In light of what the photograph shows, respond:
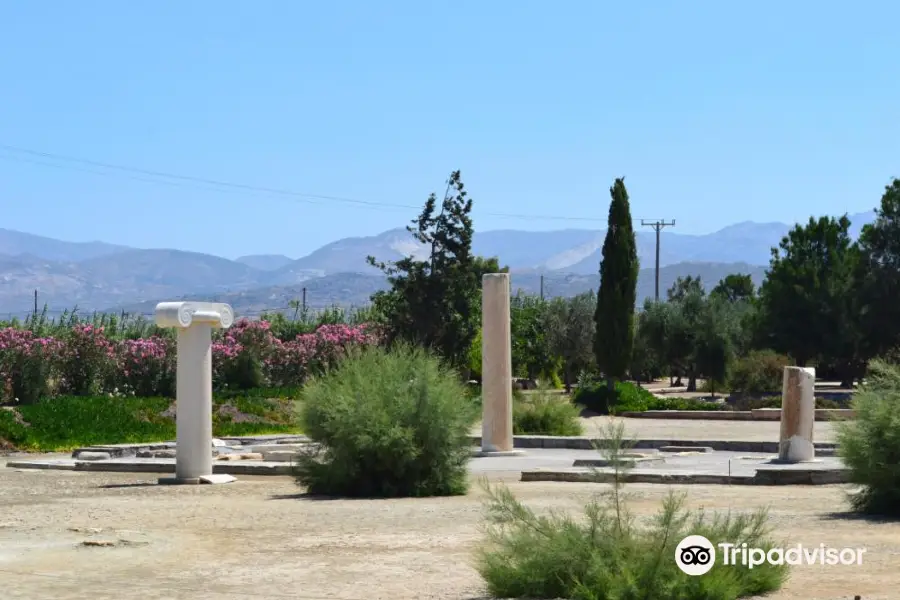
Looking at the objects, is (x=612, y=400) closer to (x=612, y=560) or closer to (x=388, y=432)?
(x=388, y=432)

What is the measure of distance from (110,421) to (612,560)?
1996cm

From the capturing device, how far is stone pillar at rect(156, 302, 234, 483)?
60.8ft

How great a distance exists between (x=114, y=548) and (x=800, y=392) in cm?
1181

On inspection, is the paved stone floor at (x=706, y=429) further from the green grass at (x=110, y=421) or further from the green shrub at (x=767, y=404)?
the green grass at (x=110, y=421)

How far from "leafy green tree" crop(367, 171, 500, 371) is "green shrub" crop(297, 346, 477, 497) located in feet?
79.0

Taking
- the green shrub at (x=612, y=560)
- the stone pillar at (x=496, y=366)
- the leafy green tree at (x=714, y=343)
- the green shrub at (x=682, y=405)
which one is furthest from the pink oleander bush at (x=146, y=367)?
the green shrub at (x=612, y=560)

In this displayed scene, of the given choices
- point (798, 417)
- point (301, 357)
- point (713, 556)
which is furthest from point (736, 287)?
point (713, 556)

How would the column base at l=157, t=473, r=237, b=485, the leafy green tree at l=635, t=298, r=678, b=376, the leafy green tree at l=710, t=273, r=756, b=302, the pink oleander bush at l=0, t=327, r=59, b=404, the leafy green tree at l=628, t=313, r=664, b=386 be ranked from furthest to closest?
the leafy green tree at l=710, t=273, r=756, b=302 → the leafy green tree at l=628, t=313, r=664, b=386 → the leafy green tree at l=635, t=298, r=678, b=376 → the pink oleander bush at l=0, t=327, r=59, b=404 → the column base at l=157, t=473, r=237, b=485

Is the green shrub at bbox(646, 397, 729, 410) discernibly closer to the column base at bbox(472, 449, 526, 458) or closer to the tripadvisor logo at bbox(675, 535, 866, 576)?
the column base at bbox(472, 449, 526, 458)

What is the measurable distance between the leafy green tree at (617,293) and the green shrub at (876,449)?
26028 millimetres

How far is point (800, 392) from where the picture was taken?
20312mm

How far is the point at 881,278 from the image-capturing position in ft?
162

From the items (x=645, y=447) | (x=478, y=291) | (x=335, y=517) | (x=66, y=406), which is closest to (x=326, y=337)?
(x=478, y=291)

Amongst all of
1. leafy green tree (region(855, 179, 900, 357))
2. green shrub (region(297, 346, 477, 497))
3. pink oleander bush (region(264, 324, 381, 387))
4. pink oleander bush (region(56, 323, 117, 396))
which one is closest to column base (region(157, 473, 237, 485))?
green shrub (region(297, 346, 477, 497))
